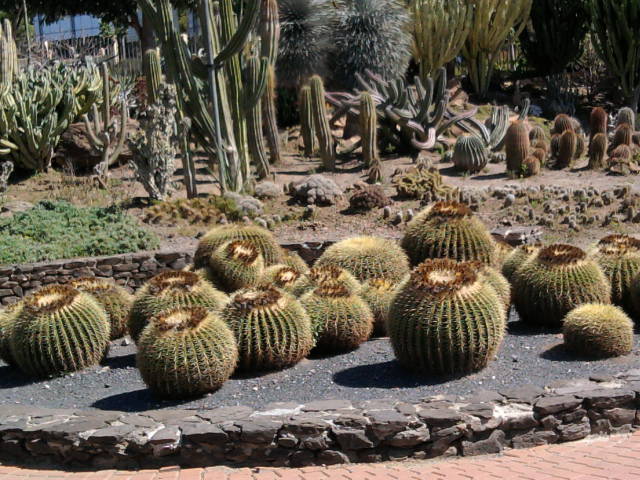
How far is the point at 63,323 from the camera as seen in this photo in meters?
7.23

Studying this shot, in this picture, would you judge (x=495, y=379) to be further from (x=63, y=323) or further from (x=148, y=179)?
(x=148, y=179)

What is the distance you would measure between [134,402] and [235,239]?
2626 mm

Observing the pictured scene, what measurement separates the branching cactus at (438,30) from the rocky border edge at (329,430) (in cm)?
1989

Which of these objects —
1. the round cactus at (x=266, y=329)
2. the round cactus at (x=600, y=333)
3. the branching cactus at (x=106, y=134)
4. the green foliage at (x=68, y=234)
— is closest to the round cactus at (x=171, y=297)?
the round cactus at (x=266, y=329)

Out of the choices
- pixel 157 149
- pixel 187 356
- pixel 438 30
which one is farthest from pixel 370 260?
pixel 438 30

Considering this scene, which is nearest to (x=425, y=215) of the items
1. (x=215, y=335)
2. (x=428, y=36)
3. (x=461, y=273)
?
(x=461, y=273)

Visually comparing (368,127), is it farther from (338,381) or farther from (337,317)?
(338,381)

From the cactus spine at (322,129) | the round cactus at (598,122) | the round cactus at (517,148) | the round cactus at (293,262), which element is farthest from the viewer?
the round cactus at (598,122)

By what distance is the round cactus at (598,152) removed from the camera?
55.7 ft

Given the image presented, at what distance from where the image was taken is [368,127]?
1730 centimetres

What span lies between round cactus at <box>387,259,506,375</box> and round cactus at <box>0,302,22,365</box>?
3.31 metres

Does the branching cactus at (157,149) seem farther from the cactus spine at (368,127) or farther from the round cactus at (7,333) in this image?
the round cactus at (7,333)

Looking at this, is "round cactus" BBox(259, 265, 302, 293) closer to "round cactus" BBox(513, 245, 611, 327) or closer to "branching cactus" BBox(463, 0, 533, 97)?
"round cactus" BBox(513, 245, 611, 327)

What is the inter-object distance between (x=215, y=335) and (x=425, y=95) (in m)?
13.2
